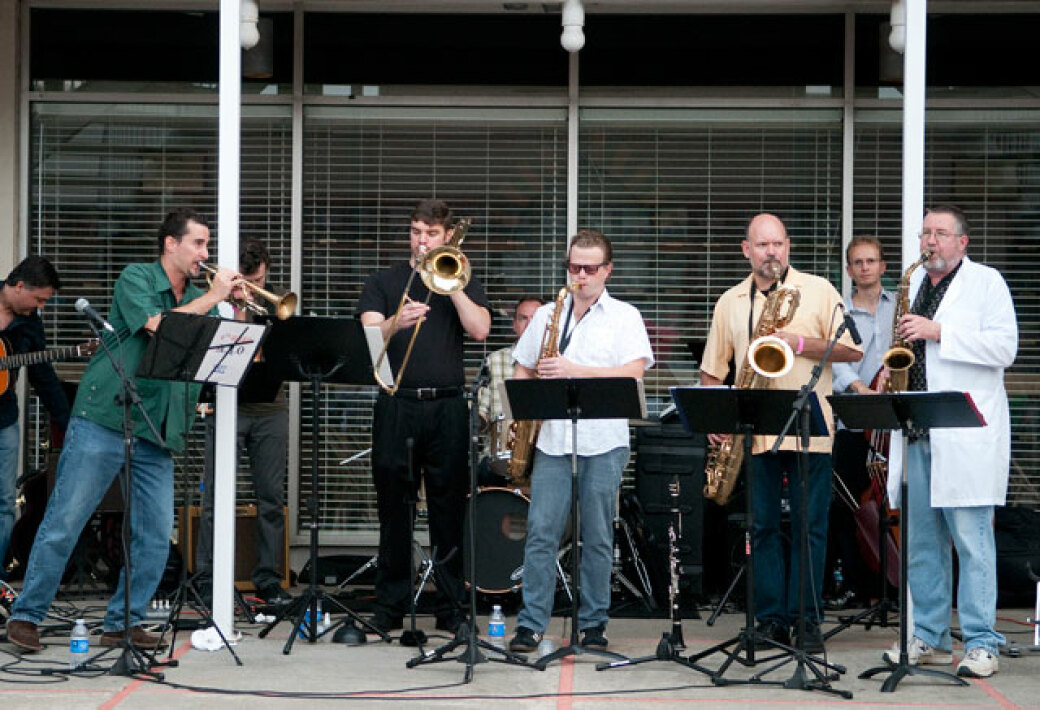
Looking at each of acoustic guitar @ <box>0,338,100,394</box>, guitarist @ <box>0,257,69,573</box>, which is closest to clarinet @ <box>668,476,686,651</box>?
acoustic guitar @ <box>0,338,100,394</box>

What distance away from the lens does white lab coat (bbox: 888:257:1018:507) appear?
6.54m

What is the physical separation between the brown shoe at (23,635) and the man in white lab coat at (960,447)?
3.93m

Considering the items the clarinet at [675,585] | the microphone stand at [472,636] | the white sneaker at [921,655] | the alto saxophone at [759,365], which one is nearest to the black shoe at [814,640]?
the white sneaker at [921,655]

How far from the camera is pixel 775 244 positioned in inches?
275

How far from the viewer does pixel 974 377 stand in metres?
6.61

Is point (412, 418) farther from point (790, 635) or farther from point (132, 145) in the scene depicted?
point (132, 145)

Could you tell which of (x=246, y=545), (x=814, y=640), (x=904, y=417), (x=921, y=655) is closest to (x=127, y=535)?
(x=246, y=545)

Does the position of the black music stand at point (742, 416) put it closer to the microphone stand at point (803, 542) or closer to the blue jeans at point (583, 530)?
the microphone stand at point (803, 542)

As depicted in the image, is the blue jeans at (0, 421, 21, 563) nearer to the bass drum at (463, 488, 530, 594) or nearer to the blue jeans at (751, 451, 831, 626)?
the bass drum at (463, 488, 530, 594)

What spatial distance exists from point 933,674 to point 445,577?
2336mm

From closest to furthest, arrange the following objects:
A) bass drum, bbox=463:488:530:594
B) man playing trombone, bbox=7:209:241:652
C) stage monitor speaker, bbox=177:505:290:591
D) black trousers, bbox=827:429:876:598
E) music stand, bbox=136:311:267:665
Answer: music stand, bbox=136:311:267:665, man playing trombone, bbox=7:209:241:652, bass drum, bbox=463:488:530:594, black trousers, bbox=827:429:876:598, stage monitor speaker, bbox=177:505:290:591

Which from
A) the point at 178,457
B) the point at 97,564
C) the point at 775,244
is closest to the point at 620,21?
the point at 775,244

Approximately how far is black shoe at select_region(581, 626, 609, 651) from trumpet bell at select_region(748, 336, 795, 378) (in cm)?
149

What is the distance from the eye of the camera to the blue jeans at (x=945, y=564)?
21.7 ft
